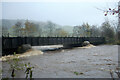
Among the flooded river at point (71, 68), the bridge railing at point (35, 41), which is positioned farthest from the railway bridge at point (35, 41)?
the flooded river at point (71, 68)

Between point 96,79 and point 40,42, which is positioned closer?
point 96,79

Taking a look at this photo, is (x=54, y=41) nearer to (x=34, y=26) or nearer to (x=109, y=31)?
(x=34, y=26)

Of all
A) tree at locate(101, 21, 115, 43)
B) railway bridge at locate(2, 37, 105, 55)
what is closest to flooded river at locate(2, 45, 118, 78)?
railway bridge at locate(2, 37, 105, 55)

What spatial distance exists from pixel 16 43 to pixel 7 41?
1.88 m

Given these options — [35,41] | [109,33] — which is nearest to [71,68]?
[35,41]

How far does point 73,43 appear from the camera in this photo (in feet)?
120

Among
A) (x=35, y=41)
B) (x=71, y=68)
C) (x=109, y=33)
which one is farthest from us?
(x=109, y=33)

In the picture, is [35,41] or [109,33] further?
[109,33]

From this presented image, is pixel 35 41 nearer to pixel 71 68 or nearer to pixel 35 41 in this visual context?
pixel 35 41

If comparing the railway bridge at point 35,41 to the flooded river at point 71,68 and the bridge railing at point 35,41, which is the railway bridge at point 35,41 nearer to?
the bridge railing at point 35,41

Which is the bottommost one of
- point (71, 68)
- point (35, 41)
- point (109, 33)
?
point (71, 68)

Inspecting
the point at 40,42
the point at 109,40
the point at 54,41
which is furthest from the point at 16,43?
the point at 109,40

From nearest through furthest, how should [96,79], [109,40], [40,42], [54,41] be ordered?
[96,79]
[40,42]
[54,41]
[109,40]

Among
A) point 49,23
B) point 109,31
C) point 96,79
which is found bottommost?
point 96,79
